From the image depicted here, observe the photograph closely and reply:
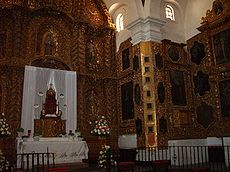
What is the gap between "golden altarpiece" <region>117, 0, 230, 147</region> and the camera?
14.0 m

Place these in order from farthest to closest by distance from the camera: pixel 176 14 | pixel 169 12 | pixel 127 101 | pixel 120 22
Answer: pixel 120 22 < pixel 176 14 < pixel 169 12 < pixel 127 101

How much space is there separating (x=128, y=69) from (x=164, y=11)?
412 cm

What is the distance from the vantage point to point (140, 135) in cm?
1477

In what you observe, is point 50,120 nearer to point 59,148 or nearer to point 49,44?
point 59,148

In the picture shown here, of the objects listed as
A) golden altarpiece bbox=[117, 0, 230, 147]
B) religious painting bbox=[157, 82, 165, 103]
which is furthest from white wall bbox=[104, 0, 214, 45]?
religious painting bbox=[157, 82, 165, 103]

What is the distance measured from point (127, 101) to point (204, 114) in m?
4.44

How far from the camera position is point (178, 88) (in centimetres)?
1566

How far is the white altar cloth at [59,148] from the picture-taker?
12141 millimetres

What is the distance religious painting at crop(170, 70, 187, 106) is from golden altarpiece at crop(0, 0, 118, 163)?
3.72 metres

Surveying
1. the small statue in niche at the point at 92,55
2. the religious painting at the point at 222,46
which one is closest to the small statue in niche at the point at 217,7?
the religious painting at the point at 222,46

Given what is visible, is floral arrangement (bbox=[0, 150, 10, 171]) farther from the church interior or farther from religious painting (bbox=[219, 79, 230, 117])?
religious painting (bbox=[219, 79, 230, 117])

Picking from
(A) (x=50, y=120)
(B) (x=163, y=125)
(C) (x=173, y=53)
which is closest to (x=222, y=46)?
(C) (x=173, y=53)

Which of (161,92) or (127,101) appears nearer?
(161,92)

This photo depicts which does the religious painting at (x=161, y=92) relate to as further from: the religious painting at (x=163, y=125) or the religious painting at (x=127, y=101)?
the religious painting at (x=127, y=101)
